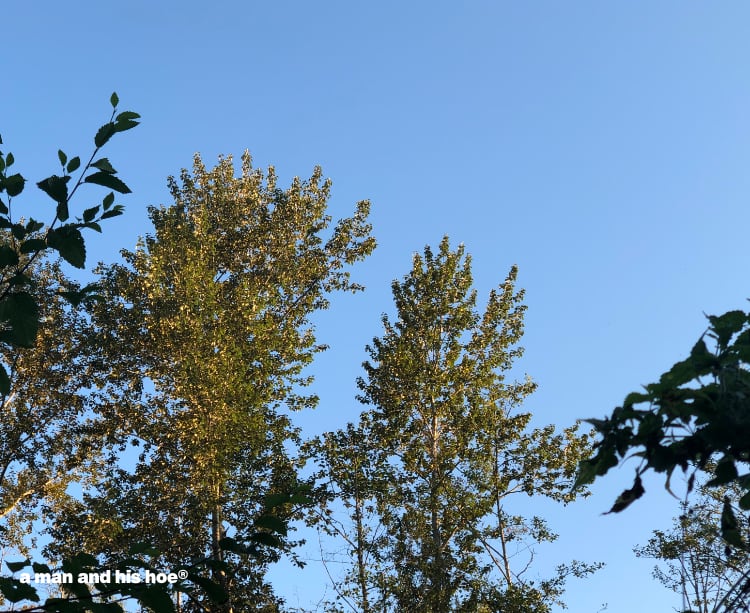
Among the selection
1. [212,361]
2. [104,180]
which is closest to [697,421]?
[104,180]

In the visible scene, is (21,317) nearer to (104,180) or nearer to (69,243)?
(69,243)

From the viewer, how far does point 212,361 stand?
572 inches

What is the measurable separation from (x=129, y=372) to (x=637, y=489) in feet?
51.5

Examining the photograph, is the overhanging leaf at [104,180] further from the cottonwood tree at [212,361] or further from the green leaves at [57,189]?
the cottonwood tree at [212,361]

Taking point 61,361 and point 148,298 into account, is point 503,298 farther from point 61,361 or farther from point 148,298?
point 61,361

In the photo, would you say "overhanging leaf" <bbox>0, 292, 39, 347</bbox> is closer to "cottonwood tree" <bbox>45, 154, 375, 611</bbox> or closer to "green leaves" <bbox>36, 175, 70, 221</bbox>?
"green leaves" <bbox>36, 175, 70, 221</bbox>

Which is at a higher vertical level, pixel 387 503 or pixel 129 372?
pixel 129 372

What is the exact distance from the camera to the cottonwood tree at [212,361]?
13766 millimetres

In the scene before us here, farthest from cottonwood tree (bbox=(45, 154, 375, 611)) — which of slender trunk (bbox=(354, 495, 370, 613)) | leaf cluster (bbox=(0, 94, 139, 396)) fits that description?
leaf cluster (bbox=(0, 94, 139, 396))

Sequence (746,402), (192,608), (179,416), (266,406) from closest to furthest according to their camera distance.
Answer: (746,402)
(192,608)
(179,416)
(266,406)

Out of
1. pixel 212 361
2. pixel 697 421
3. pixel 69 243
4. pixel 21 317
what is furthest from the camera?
pixel 212 361

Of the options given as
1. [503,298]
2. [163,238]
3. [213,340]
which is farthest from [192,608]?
[503,298]

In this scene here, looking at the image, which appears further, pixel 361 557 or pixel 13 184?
pixel 361 557

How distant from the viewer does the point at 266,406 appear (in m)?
15.9
